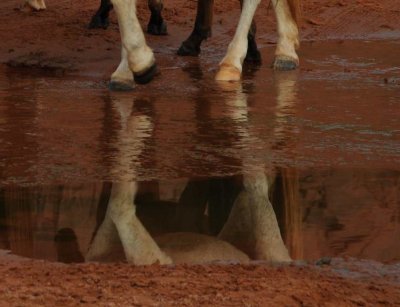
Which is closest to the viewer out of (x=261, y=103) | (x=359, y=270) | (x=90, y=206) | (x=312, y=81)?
(x=359, y=270)

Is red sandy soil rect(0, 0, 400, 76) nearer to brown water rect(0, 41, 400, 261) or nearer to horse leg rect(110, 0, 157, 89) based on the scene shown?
brown water rect(0, 41, 400, 261)

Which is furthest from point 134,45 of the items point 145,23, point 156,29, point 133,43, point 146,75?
point 145,23

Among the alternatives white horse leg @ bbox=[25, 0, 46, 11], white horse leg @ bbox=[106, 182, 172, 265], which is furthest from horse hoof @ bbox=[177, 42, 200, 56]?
white horse leg @ bbox=[106, 182, 172, 265]

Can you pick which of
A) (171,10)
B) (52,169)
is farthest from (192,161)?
(171,10)

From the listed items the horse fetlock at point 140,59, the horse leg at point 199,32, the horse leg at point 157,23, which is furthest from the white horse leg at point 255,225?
the horse leg at point 157,23

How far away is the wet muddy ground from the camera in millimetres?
4230

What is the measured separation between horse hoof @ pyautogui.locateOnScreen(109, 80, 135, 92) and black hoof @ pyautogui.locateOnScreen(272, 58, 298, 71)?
177cm

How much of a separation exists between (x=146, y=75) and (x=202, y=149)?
6.39 feet

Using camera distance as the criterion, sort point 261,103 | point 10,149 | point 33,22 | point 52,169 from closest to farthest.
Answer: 1. point 52,169
2. point 10,149
3. point 261,103
4. point 33,22

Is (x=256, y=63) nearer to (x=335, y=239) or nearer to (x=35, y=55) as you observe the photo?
(x=35, y=55)

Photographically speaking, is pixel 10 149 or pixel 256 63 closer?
pixel 10 149

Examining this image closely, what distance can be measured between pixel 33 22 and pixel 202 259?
25.5ft

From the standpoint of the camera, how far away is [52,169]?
242 inches

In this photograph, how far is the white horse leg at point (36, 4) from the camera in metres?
12.6
